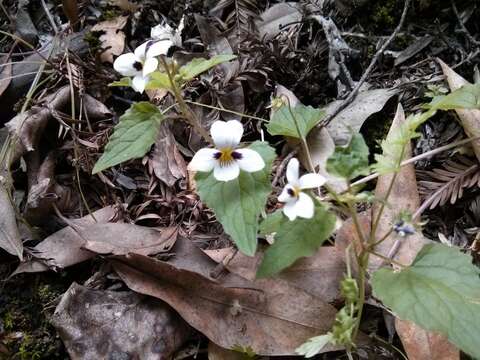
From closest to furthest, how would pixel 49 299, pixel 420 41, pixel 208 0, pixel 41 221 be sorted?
pixel 49 299, pixel 41 221, pixel 420 41, pixel 208 0

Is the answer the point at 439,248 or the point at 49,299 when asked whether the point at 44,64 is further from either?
the point at 439,248

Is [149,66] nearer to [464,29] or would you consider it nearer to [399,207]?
[399,207]

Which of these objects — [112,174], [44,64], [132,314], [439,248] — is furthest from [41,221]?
[439,248]

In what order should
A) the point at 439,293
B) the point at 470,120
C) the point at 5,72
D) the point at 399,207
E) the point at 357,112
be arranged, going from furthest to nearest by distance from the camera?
the point at 5,72, the point at 357,112, the point at 470,120, the point at 399,207, the point at 439,293

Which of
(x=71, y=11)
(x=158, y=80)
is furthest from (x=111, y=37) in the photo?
(x=158, y=80)

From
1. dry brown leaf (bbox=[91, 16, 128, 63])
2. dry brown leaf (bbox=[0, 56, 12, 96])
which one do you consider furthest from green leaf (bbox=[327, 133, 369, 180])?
dry brown leaf (bbox=[0, 56, 12, 96])

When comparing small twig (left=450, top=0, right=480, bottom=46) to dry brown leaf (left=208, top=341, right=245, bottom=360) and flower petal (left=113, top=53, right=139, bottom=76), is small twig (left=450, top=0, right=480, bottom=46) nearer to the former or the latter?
flower petal (left=113, top=53, right=139, bottom=76)

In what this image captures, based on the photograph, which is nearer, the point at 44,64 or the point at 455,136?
the point at 455,136
